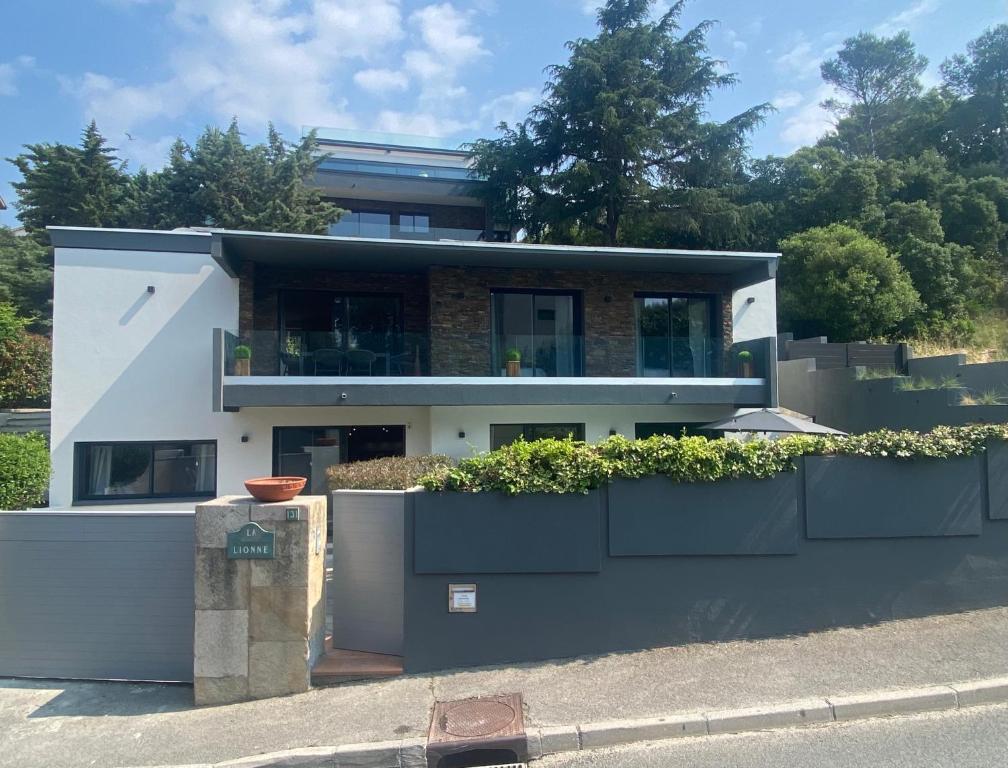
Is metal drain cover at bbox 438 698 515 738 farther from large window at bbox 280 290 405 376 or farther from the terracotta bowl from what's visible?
large window at bbox 280 290 405 376

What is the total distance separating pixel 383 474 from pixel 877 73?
39.7 metres

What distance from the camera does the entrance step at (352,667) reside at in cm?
591

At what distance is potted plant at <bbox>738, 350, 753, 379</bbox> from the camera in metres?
13.6

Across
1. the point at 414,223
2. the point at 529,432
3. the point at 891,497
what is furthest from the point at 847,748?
the point at 414,223

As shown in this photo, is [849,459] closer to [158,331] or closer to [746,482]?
[746,482]

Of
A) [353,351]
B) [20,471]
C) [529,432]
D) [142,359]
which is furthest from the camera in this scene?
[529,432]

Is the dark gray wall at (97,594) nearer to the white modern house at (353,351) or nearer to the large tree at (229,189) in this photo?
the white modern house at (353,351)

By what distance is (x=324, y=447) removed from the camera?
44.7ft

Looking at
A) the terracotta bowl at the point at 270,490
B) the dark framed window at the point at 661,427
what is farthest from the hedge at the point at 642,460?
the dark framed window at the point at 661,427

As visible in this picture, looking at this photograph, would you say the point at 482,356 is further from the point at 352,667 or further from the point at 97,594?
the point at 97,594

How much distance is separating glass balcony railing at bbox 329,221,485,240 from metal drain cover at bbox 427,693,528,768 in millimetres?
21370

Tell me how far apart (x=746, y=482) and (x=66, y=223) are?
27.9 m

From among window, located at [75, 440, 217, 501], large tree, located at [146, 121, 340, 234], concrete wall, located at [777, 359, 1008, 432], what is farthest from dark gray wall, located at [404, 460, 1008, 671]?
large tree, located at [146, 121, 340, 234]

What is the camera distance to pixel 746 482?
655 centimetres
